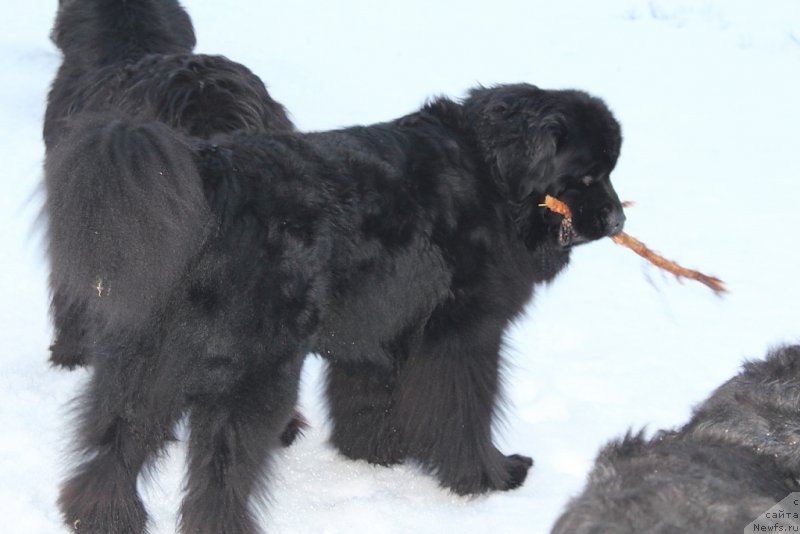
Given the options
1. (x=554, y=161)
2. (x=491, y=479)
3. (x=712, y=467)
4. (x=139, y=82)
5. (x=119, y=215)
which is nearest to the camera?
(x=712, y=467)

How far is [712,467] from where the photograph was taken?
2.34 metres

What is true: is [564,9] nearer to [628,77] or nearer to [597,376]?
[628,77]

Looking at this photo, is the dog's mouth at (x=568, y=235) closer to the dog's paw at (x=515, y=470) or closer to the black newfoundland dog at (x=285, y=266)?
the black newfoundland dog at (x=285, y=266)

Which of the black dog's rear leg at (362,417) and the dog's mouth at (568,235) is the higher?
the dog's mouth at (568,235)

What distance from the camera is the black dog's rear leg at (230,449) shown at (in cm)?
331

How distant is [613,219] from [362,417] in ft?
4.61

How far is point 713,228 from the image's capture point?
7.03 metres

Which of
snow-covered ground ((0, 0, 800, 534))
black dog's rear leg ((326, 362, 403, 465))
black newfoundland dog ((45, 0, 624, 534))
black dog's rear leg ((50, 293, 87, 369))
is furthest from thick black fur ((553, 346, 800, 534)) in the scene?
black dog's rear leg ((50, 293, 87, 369))

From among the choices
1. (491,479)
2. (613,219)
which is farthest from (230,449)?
(613,219)

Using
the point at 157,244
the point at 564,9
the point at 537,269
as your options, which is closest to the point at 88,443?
the point at 157,244

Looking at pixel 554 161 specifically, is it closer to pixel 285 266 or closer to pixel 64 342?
pixel 285 266

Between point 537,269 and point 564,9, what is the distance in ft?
26.6

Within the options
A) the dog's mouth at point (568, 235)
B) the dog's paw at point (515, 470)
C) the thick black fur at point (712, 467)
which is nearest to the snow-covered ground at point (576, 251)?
the dog's paw at point (515, 470)

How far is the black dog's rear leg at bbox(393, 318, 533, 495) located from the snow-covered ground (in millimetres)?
128
